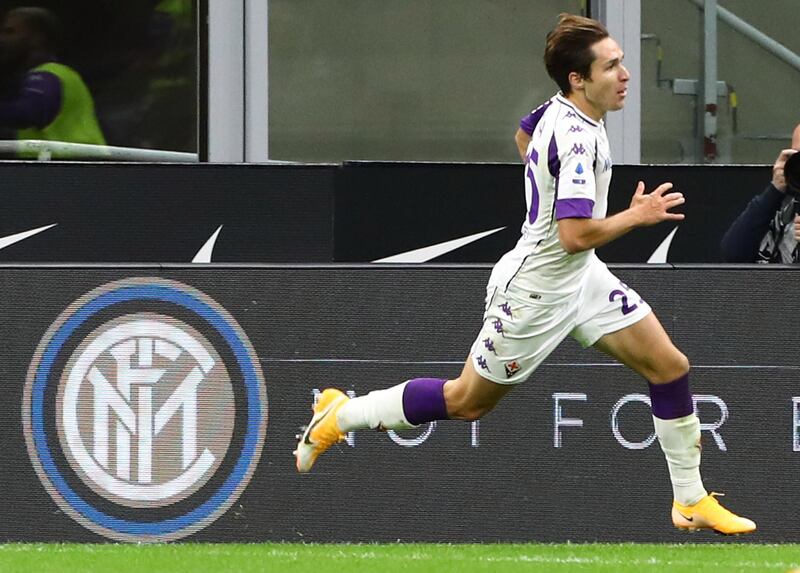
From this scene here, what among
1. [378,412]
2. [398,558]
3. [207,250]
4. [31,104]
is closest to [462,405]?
[378,412]

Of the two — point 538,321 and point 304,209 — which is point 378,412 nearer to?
point 538,321

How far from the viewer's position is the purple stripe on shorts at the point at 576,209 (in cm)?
621

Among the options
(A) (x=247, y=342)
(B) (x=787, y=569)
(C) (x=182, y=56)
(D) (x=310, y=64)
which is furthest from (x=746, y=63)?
(B) (x=787, y=569)

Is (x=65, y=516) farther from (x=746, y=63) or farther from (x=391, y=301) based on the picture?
(x=746, y=63)

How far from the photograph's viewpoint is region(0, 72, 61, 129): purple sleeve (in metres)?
10.0

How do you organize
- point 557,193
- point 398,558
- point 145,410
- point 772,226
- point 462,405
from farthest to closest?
point 772,226
point 145,410
point 398,558
point 462,405
point 557,193

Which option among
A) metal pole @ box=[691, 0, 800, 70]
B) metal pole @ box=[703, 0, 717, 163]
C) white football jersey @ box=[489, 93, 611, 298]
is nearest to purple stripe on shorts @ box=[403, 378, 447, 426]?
white football jersey @ box=[489, 93, 611, 298]

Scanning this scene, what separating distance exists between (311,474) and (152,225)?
2.23 m

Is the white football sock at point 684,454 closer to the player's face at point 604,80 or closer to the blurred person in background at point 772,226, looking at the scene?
the player's face at point 604,80

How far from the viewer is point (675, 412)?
672 centimetres

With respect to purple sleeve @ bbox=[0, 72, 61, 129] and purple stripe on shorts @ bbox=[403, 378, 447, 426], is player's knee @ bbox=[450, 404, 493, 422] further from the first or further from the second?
purple sleeve @ bbox=[0, 72, 61, 129]

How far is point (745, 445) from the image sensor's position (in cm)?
803

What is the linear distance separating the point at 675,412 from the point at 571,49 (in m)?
1.35

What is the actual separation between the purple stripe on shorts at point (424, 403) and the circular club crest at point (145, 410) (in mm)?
1416
